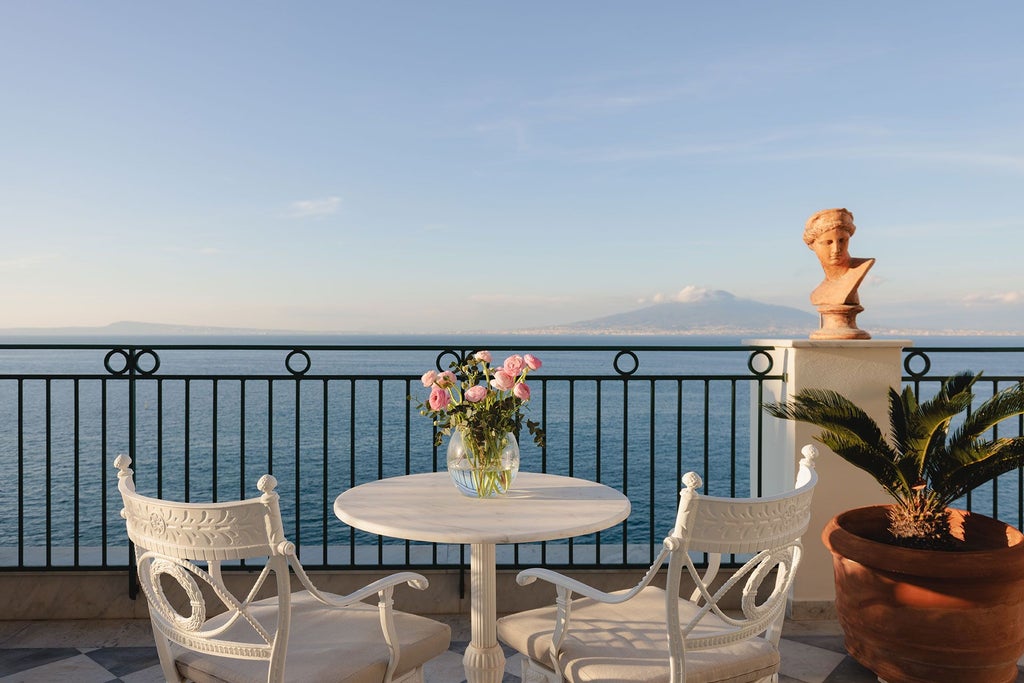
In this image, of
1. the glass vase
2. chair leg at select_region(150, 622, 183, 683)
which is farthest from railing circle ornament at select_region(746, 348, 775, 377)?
chair leg at select_region(150, 622, 183, 683)

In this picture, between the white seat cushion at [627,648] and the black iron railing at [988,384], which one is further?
the black iron railing at [988,384]

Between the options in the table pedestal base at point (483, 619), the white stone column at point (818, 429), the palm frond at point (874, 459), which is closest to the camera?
the table pedestal base at point (483, 619)

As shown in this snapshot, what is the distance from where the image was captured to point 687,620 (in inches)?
62.8

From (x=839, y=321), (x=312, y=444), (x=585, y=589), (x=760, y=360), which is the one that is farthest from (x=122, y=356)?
(x=312, y=444)

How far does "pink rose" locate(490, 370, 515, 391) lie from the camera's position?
179 centimetres

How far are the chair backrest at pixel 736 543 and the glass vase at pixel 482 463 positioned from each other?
605 mm

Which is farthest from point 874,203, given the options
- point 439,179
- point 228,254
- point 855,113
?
point 228,254

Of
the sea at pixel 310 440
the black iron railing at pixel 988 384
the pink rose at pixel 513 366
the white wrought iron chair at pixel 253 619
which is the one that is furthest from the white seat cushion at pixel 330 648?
the black iron railing at pixel 988 384

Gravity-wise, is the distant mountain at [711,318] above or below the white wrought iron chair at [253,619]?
above

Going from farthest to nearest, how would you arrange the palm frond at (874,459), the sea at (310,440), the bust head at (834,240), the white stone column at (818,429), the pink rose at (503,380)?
the sea at (310,440)
the bust head at (834,240)
the white stone column at (818,429)
the palm frond at (874,459)
the pink rose at (503,380)

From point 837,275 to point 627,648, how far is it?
2.23 m

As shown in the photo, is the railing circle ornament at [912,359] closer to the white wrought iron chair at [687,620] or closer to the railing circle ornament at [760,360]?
the railing circle ornament at [760,360]

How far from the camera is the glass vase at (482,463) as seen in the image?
184 centimetres

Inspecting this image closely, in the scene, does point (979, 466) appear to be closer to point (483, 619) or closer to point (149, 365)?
point (483, 619)
